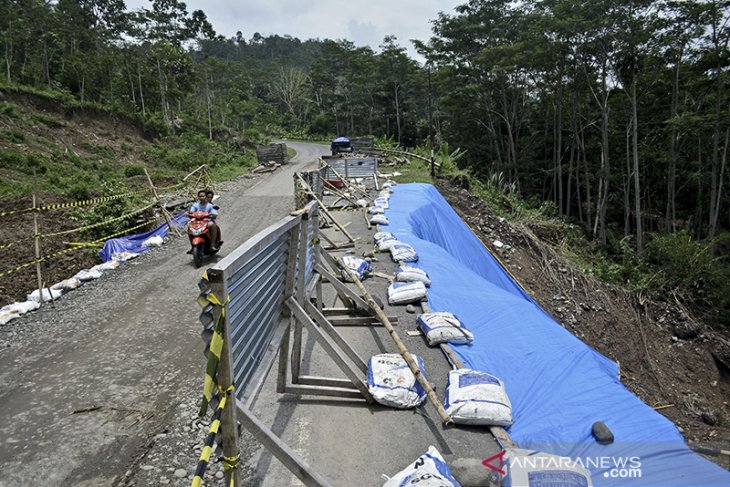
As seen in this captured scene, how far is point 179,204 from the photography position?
13031mm

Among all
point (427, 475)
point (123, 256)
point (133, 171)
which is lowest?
point (427, 475)

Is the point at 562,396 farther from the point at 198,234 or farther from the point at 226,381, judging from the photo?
the point at 198,234

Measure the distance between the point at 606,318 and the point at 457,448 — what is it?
10208 millimetres

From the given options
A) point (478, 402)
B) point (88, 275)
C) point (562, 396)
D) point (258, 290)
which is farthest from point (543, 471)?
point (88, 275)

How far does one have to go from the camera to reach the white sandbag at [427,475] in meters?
2.54

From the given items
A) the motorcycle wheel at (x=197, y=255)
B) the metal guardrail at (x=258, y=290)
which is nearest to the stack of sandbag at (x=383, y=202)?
the motorcycle wheel at (x=197, y=255)

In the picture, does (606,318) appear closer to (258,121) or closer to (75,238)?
(75,238)

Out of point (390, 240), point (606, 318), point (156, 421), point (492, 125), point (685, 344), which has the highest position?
point (492, 125)

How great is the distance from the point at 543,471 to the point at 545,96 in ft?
92.1

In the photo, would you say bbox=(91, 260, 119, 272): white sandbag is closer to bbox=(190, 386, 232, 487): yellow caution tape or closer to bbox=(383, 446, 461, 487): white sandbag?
bbox=(190, 386, 232, 487): yellow caution tape

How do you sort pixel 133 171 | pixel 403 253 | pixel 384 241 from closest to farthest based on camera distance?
pixel 403 253 < pixel 384 241 < pixel 133 171

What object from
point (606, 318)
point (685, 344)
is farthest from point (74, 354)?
point (685, 344)

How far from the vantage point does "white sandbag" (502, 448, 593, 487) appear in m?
2.71

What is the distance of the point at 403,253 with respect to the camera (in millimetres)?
7664
